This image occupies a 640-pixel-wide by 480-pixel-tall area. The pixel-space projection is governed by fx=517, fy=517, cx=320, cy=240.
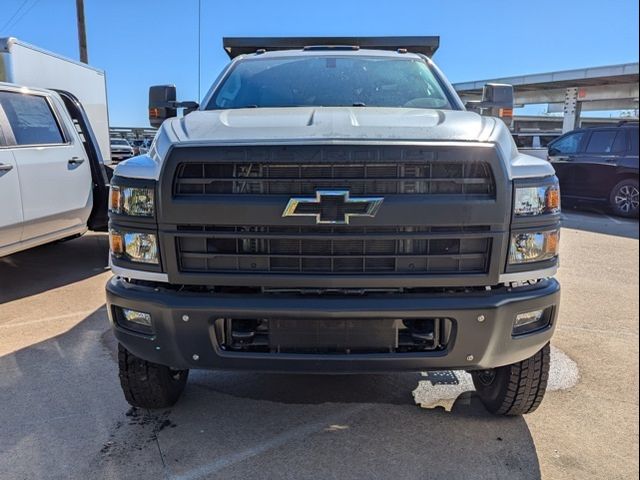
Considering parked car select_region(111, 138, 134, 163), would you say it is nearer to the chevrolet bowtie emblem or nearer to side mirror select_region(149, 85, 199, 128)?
side mirror select_region(149, 85, 199, 128)

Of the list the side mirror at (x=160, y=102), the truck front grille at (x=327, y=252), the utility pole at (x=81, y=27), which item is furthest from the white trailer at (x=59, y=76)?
the utility pole at (x=81, y=27)

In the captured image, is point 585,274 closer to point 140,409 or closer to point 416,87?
point 416,87

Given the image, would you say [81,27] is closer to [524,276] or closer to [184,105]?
[184,105]

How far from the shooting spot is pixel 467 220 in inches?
86.8

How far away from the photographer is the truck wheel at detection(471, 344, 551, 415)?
2.69m

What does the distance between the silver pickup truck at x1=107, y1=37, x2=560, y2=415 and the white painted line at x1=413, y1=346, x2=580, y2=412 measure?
0.84 metres

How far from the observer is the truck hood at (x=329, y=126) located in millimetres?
2279

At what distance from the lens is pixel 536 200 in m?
2.32

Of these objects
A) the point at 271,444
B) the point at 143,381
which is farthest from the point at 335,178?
the point at 143,381

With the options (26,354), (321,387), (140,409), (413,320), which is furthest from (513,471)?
(26,354)

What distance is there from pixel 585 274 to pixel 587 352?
2.59 meters

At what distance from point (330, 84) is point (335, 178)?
1680mm

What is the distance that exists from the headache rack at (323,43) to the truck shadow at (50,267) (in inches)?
122

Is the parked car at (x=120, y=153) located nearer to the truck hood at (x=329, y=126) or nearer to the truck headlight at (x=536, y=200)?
the truck hood at (x=329, y=126)
